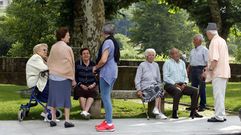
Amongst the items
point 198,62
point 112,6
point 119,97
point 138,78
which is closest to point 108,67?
point 138,78

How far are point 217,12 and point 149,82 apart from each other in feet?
58.8

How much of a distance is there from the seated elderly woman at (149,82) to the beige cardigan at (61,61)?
215 centimetres

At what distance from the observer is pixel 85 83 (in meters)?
11.3

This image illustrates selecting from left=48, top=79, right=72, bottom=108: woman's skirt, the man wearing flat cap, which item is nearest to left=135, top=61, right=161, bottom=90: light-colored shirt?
the man wearing flat cap

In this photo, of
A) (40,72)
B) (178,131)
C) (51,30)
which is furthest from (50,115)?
(51,30)

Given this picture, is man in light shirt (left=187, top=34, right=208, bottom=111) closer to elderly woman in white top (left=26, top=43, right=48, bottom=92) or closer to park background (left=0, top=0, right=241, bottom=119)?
park background (left=0, top=0, right=241, bottom=119)

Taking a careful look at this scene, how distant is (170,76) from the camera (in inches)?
475

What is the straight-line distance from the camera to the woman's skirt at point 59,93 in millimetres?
10070

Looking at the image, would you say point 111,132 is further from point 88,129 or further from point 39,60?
point 39,60

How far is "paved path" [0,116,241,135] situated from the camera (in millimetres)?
9656

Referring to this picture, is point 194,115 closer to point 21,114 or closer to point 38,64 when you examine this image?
point 38,64

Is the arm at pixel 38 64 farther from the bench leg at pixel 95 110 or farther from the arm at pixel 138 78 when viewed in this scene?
the arm at pixel 138 78

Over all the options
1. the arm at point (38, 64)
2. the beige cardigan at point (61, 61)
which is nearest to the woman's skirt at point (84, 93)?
the arm at point (38, 64)

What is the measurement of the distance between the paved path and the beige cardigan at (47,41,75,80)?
107cm
